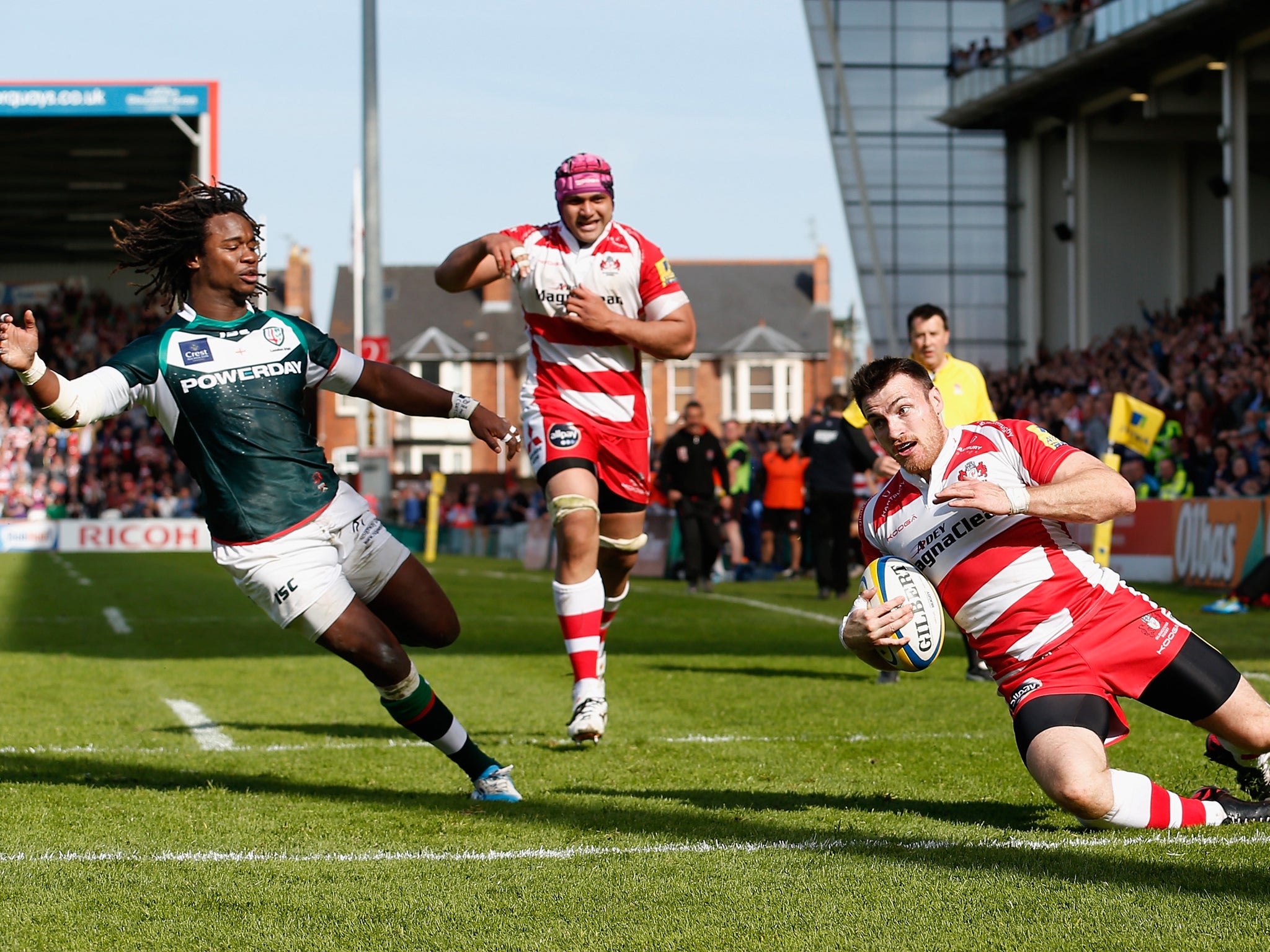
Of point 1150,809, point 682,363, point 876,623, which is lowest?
point 1150,809

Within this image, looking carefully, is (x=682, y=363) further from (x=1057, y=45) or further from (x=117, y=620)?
(x=117, y=620)

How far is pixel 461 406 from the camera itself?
5.74 metres

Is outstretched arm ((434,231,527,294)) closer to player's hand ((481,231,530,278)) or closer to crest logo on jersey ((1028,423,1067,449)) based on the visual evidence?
player's hand ((481,231,530,278))

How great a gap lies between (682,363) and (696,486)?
55.3 m

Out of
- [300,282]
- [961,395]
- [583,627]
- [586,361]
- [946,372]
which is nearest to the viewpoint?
[583,627]

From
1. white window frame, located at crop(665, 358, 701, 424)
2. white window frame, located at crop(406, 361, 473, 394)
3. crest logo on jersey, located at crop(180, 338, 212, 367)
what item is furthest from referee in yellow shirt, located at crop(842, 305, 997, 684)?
white window frame, located at crop(406, 361, 473, 394)

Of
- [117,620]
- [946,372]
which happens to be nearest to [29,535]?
[117,620]

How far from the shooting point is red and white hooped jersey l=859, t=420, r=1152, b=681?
478 centimetres

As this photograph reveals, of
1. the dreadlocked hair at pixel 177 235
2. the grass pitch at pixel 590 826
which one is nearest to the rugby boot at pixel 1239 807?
the grass pitch at pixel 590 826

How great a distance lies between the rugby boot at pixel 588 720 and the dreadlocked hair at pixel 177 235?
2.12 m

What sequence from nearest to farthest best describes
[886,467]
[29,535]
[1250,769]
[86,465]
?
[1250,769] → [886,467] → [29,535] → [86,465]

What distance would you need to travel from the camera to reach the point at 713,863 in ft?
14.6

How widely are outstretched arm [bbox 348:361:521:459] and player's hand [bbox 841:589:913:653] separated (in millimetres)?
1511

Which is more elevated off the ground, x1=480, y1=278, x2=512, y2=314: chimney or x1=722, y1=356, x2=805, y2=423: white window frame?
x1=480, y1=278, x2=512, y2=314: chimney
